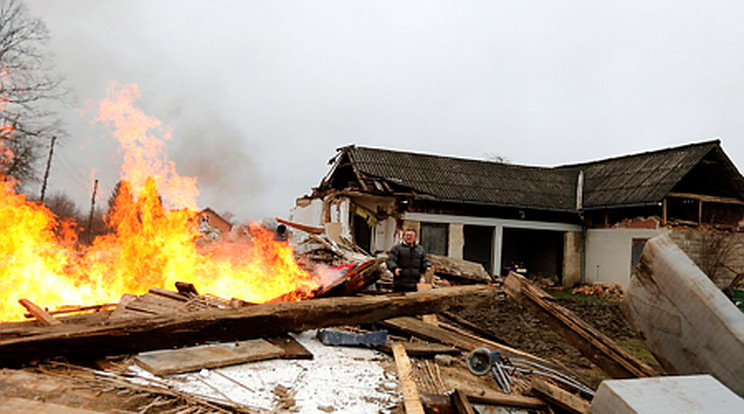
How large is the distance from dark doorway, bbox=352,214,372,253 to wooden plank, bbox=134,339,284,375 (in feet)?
44.3

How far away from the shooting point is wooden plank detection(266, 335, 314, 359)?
4605mm

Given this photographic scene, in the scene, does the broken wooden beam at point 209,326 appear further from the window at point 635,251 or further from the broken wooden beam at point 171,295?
the window at point 635,251

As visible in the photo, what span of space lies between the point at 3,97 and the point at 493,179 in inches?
792

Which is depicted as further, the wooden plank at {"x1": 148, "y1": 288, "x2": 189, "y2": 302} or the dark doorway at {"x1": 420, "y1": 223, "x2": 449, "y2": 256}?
the dark doorway at {"x1": 420, "y1": 223, "x2": 449, "y2": 256}

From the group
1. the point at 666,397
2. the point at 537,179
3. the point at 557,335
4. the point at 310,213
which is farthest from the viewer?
the point at 537,179

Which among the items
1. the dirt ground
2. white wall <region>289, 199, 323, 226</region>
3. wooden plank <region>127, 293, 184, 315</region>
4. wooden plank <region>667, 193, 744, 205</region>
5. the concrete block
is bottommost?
the dirt ground

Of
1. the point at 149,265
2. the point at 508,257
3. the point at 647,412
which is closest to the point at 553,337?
the point at 647,412

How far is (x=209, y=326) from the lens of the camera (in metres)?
4.36

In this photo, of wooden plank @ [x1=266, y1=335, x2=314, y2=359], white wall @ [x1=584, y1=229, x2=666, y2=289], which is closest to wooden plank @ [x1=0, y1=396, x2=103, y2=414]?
wooden plank @ [x1=266, y1=335, x2=314, y2=359]

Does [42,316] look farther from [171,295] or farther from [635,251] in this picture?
[635,251]

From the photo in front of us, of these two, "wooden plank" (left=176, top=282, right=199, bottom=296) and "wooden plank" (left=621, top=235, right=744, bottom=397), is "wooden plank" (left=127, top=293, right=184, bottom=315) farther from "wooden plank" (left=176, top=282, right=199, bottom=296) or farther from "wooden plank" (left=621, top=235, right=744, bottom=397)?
"wooden plank" (left=621, top=235, right=744, bottom=397)

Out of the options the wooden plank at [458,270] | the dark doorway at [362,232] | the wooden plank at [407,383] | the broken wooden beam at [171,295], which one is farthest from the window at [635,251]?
the broken wooden beam at [171,295]

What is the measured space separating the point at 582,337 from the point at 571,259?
49.5 ft

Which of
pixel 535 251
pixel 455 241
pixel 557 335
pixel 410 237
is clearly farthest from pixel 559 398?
pixel 535 251
